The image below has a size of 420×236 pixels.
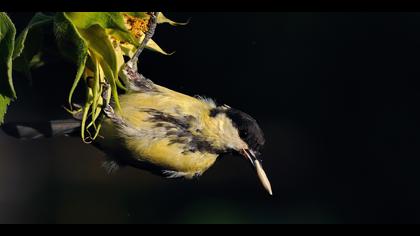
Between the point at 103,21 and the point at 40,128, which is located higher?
the point at 103,21

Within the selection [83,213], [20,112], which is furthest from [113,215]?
[20,112]

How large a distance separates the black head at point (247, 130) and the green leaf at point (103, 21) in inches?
38.8

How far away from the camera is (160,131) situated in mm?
2047

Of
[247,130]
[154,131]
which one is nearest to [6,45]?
[154,131]

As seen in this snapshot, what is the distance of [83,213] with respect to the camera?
3629 mm

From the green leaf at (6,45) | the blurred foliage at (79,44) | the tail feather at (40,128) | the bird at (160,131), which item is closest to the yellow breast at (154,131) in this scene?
the bird at (160,131)

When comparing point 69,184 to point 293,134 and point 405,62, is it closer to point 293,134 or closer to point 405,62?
Answer: point 293,134

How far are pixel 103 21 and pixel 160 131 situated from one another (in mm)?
809

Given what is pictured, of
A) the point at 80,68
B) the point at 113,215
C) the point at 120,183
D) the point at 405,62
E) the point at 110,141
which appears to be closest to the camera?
the point at 80,68

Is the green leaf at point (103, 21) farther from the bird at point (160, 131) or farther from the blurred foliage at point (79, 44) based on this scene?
the bird at point (160, 131)

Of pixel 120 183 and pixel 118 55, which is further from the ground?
pixel 118 55

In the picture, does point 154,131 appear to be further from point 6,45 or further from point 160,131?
point 6,45

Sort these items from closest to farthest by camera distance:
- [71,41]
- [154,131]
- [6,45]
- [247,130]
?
[6,45], [71,41], [154,131], [247,130]

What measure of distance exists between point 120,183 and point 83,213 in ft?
0.95
